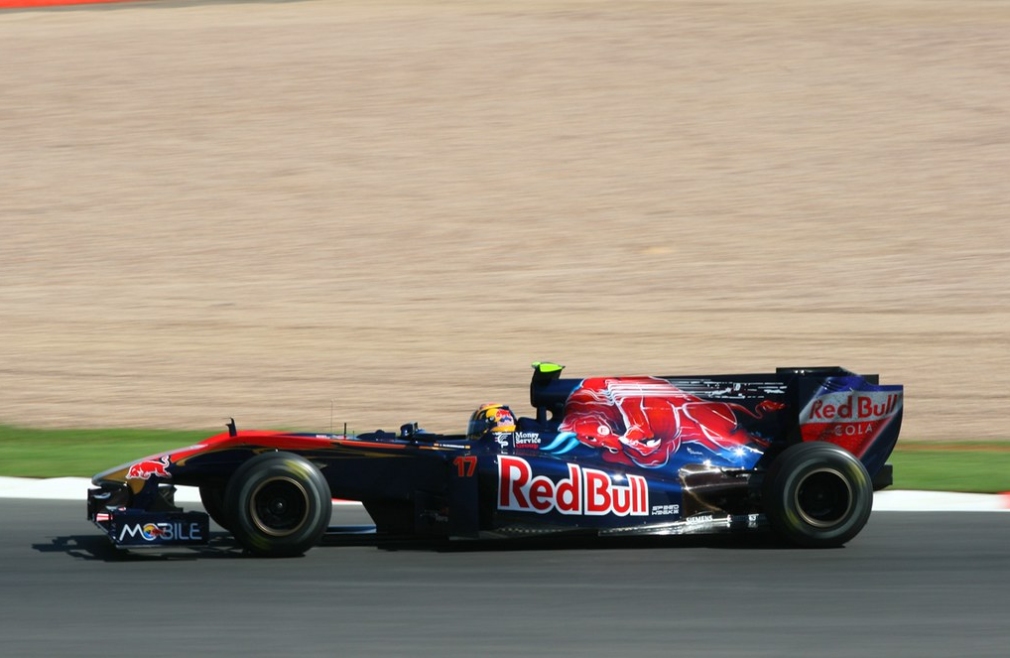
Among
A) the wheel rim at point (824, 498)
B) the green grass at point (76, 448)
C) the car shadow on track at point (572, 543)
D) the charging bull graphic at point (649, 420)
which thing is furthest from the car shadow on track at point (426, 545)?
the green grass at point (76, 448)

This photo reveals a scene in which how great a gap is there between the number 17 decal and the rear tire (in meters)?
1.70

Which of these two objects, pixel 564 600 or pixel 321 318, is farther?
pixel 321 318

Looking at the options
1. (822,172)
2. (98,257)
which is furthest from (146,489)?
(822,172)

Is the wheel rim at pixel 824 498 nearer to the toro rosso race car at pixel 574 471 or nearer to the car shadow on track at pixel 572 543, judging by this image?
the toro rosso race car at pixel 574 471

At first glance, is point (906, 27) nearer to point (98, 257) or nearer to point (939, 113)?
point (939, 113)

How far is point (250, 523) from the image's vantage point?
25.5 ft

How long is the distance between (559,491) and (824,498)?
1.59 m

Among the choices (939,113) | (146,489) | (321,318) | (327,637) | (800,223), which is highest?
(939,113)

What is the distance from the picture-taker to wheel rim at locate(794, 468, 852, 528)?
805 cm

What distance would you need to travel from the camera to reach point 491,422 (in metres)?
8.21

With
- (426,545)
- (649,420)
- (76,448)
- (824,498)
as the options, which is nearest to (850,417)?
(824,498)

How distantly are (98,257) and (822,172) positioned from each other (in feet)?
37.7

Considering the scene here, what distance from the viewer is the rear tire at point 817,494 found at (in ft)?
26.2

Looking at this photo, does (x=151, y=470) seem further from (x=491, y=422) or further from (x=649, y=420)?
(x=649, y=420)
